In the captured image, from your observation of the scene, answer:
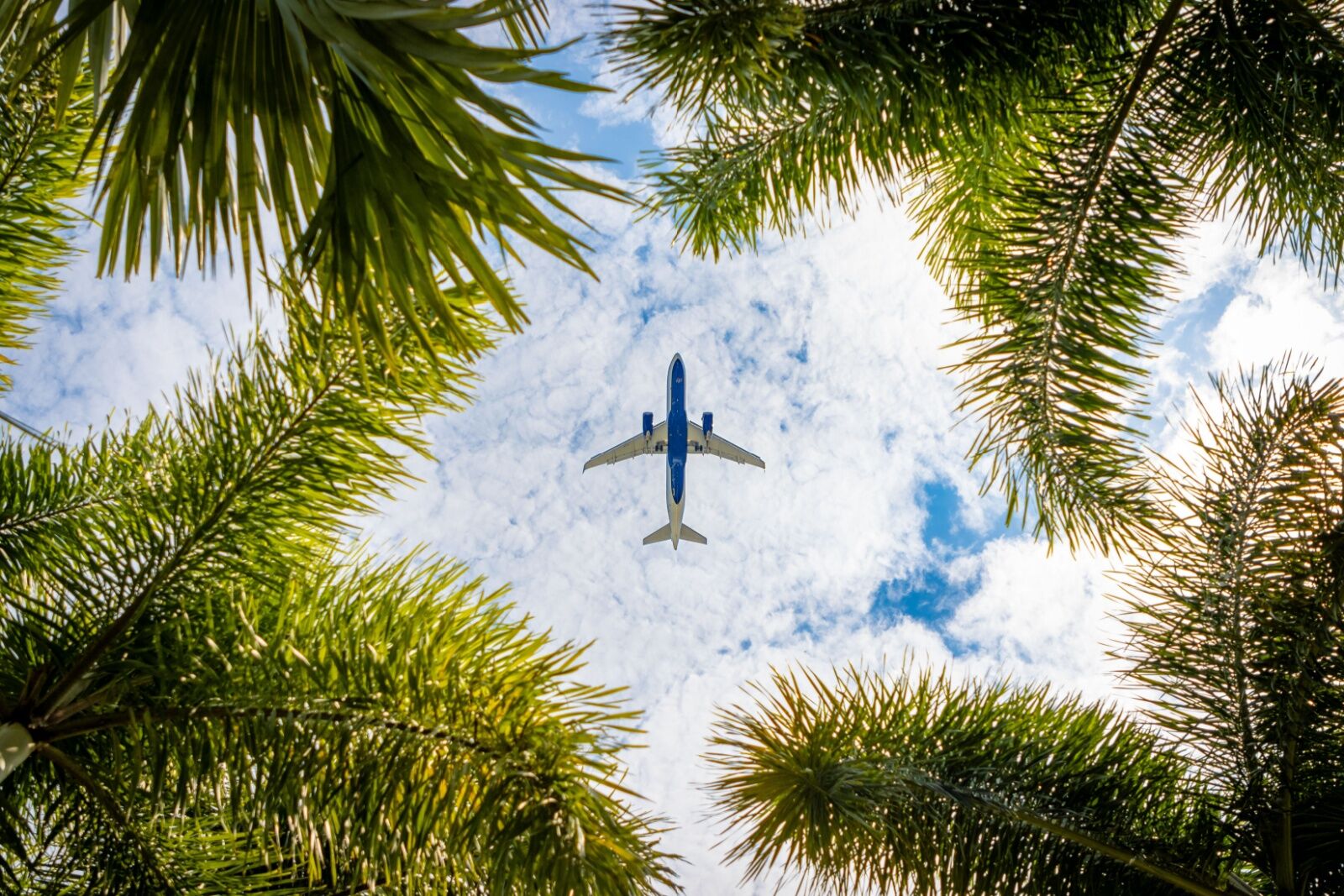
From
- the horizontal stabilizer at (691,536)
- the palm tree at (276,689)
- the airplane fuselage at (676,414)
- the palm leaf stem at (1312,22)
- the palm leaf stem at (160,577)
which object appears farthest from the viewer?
the horizontal stabilizer at (691,536)

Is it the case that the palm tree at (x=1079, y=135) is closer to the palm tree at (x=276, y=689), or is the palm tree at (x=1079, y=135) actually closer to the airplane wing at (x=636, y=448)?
the palm tree at (x=276, y=689)

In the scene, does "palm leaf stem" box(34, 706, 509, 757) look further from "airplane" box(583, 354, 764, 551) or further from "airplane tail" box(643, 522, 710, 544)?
"airplane tail" box(643, 522, 710, 544)

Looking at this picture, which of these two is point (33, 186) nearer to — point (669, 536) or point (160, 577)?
point (160, 577)

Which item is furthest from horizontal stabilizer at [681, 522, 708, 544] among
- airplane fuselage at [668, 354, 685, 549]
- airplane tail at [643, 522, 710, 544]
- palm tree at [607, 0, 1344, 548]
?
palm tree at [607, 0, 1344, 548]

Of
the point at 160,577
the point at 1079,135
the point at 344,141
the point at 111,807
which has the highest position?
the point at 1079,135

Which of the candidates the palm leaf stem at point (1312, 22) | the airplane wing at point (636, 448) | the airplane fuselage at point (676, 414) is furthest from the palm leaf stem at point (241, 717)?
the airplane wing at point (636, 448)

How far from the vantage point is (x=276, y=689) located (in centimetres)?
158

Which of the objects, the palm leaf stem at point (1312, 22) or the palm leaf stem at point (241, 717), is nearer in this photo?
the palm leaf stem at point (241, 717)

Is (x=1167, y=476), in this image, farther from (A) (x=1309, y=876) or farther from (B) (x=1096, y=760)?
(A) (x=1309, y=876)

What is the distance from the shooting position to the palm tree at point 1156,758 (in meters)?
1.97

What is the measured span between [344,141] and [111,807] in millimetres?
1611

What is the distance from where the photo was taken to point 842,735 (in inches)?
79.8

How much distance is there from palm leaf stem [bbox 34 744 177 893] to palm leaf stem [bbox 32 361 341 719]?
0.11 meters

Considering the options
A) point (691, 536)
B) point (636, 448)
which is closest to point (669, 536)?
point (691, 536)
